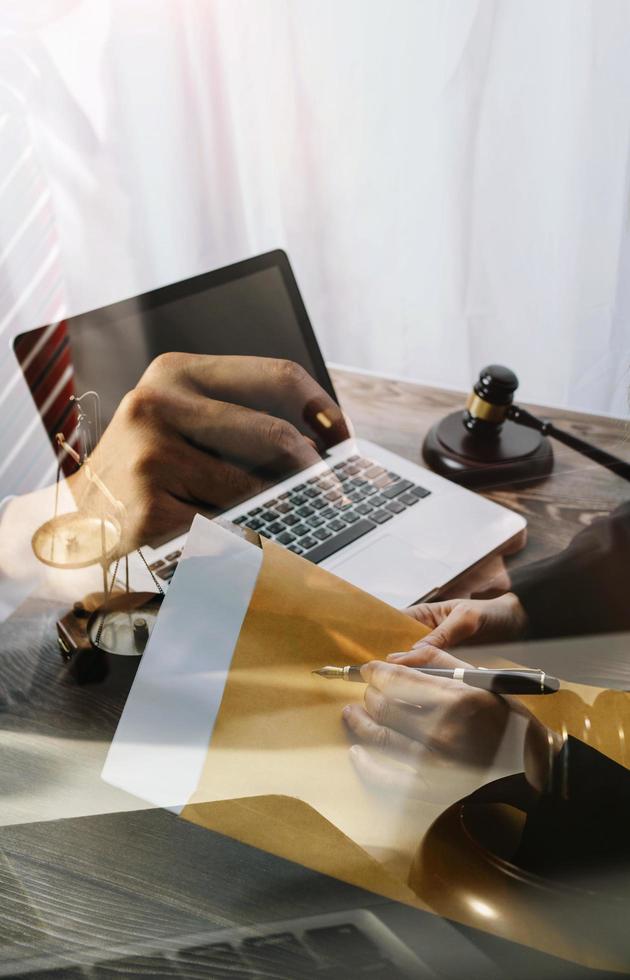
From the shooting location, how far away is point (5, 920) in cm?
39

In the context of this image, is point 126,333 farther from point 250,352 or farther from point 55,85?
point 55,85

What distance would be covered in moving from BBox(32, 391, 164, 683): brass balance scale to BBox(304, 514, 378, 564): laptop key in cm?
10

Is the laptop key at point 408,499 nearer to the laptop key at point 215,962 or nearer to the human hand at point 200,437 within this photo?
the human hand at point 200,437

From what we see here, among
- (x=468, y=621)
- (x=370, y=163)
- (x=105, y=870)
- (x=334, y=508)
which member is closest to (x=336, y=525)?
(x=334, y=508)

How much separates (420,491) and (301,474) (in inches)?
4.8

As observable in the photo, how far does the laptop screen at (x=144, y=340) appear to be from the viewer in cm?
57

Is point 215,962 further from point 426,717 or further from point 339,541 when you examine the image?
point 339,541

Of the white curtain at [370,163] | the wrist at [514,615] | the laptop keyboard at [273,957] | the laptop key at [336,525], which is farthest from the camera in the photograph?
the white curtain at [370,163]

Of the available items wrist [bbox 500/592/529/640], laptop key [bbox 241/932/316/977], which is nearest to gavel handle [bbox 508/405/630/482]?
wrist [bbox 500/592/529/640]

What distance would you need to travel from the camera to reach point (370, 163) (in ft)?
3.72

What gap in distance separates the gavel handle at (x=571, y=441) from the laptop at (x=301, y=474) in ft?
0.33

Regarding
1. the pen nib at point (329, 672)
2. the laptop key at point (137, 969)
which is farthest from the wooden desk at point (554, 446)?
the laptop key at point (137, 969)

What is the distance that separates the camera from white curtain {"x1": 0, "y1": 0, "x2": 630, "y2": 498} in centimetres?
99

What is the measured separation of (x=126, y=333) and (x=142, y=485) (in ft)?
0.40
